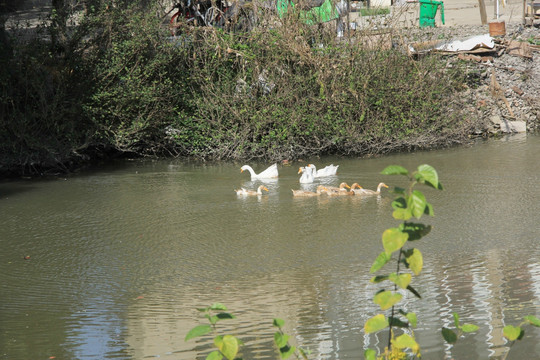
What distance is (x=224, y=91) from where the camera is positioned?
570 inches

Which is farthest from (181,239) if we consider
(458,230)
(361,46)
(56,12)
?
(361,46)

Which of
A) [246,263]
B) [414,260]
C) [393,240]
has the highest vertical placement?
[393,240]

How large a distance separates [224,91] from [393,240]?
38.2 feet

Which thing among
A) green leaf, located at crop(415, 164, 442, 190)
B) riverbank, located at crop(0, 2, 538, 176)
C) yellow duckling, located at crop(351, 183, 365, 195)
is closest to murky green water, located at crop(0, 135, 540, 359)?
yellow duckling, located at crop(351, 183, 365, 195)

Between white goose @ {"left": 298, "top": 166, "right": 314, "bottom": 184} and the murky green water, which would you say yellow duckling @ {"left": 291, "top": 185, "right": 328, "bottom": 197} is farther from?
white goose @ {"left": 298, "top": 166, "right": 314, "bottom": 184}

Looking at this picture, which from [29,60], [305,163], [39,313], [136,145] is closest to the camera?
[39,313]

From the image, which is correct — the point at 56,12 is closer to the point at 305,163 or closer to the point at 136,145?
the point at 136,145

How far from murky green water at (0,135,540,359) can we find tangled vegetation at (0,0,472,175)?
1.44 metres

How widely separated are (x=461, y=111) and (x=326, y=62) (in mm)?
3604

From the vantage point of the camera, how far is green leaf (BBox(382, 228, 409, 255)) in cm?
313

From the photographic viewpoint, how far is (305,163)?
14.3 m

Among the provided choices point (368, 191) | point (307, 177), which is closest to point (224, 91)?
point (307, 177)

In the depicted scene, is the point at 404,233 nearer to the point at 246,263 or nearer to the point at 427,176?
the point at 427,176

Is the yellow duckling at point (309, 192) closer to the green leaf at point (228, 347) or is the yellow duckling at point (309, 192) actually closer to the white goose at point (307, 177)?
the white goose at point (307, 177)
